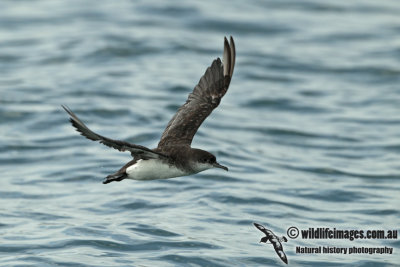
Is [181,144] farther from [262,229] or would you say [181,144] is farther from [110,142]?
[262,229]

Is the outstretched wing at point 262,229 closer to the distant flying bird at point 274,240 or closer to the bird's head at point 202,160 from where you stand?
the distant flying bird at point 274,240

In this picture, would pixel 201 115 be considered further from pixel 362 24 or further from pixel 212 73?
pixel 362 24

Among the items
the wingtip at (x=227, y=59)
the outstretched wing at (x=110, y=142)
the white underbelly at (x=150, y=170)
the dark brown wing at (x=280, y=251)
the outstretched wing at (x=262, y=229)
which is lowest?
the dark brown wing at (x=280, y=251)

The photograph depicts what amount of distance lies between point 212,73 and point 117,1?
587 inches

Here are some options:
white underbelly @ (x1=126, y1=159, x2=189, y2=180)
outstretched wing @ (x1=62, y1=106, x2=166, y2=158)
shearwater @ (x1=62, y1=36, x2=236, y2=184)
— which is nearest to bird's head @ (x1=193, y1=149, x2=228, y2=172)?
shearwater @ (x1=62, y1=36, x2=236, y2=184)

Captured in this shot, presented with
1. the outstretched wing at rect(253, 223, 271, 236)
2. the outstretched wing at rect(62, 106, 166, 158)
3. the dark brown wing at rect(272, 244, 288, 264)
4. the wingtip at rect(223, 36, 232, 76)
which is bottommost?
the dark brown wing at rect(272, 244, 288, 264)

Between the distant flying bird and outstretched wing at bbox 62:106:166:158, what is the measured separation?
9.76 ft

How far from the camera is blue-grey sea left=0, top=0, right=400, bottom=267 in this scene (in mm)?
11922

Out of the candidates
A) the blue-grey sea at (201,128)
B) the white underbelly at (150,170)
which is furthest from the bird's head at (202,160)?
the blue-grey sea at (201,128)

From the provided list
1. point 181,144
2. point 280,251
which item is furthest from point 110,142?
point 280,251

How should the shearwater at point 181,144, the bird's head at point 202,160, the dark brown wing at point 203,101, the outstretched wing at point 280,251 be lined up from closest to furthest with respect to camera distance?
the shearwater at point 181,144 < the bird's head at point 202,160 < the dark brown wing at point 203,101 < the outstretched wing at point 280,251

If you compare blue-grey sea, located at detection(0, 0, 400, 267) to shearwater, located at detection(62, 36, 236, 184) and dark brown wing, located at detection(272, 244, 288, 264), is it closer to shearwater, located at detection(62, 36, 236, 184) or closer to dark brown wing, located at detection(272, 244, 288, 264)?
dark brown wing, located at detection(272, 244, 288, 264)

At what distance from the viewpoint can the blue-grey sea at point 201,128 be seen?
1192 cm

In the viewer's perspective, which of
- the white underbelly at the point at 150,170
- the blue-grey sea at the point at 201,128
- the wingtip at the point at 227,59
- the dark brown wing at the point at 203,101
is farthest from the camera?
the blue-grey sea at the point at 201,128
